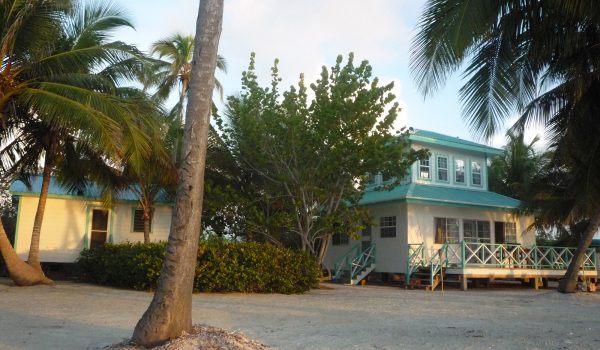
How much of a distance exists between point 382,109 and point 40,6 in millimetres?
10335

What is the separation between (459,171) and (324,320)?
16108 millimetres

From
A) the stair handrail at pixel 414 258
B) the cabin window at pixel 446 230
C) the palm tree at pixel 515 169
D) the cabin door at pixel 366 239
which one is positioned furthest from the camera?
the palm tree at pixel 515 169

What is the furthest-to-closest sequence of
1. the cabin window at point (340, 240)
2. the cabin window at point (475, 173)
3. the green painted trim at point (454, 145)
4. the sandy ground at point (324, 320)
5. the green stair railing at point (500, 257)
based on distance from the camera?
the cabin window at point (340, 240) → the cabin window at point (475, 173) → the green painted trim at point (454, 145) → the green stair railing at point (500, 257) → the sandy ground at point (324, 320)

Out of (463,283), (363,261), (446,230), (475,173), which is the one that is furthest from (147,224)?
(475,173)

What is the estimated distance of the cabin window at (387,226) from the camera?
73.7 feet

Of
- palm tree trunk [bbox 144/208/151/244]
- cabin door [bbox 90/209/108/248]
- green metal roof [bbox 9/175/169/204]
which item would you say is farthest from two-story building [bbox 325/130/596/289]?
cabin door [bbox 90/209/108/248]

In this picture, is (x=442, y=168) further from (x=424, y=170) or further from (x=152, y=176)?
(x=152, y=176)

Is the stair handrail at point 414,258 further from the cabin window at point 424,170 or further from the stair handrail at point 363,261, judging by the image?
the cabin window at point 424,170

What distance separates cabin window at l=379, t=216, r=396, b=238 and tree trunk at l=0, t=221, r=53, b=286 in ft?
42.5

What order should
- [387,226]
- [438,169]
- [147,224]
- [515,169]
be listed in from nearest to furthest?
[147,224], [387,226], [438,169], [515,169]

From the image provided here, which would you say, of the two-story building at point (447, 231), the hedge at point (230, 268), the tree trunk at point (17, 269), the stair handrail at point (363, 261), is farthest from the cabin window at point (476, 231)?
the tree trunk at point (17, 269)

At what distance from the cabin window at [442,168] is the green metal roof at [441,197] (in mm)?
474

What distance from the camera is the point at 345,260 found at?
2470 cm

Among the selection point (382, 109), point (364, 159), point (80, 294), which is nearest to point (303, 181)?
point (364, 159)
